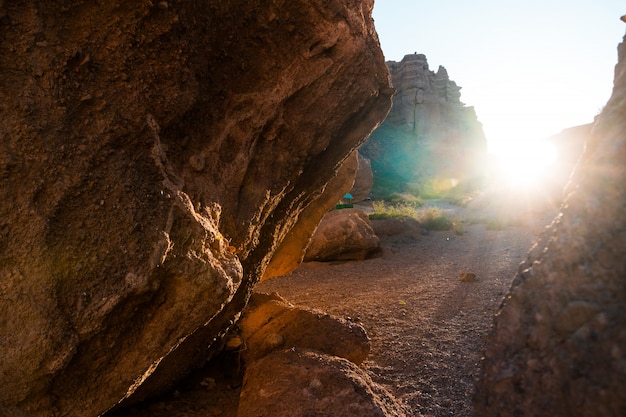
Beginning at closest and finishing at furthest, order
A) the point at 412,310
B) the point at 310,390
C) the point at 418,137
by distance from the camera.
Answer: the point at 310,390, the point at 412,310, the point at 418,137

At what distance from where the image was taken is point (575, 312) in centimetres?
126

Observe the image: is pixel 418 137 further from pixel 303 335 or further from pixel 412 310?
pixel 303 335

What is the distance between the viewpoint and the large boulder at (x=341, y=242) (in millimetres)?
9594

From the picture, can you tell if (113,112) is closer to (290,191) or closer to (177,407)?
(290,191)

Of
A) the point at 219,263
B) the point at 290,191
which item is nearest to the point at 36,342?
the point at 219,263

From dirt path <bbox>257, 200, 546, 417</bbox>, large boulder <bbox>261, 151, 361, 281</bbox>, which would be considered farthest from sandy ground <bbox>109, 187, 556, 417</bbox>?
large boulder <bbox>261, 151, 361, 281</bbox>

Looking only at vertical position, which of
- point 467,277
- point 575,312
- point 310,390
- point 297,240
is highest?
point 575,312

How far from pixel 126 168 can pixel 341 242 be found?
767 centimetres

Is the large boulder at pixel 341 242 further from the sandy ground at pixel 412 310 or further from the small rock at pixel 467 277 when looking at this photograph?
the small rock at pixel 467 277

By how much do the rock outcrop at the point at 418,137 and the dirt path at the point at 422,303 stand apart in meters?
39.4

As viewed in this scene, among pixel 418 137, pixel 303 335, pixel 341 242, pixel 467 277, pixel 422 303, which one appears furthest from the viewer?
pixel 418 137

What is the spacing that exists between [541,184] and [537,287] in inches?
802

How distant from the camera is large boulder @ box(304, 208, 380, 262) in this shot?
9.59 metres

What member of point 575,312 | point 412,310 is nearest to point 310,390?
point 575,312
